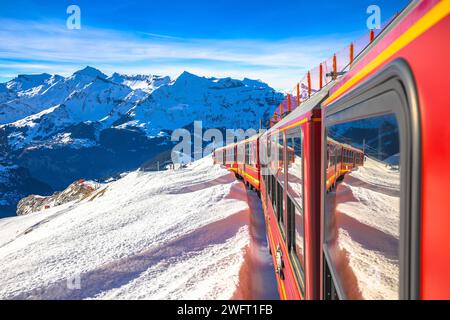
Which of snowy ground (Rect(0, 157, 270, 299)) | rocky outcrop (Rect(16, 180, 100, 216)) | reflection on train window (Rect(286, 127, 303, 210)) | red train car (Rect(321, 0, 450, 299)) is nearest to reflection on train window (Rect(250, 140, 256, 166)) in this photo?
snowy ground (Rect(0, 157, 270, 299))

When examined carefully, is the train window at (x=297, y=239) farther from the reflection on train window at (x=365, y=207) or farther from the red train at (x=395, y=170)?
the reflection on train window at (x=365, y=207)

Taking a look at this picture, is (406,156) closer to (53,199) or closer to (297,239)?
(297,239)

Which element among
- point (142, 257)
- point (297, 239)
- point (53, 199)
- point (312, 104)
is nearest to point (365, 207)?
point (312, 104)

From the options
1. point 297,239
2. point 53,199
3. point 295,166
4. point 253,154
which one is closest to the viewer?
point 295,166

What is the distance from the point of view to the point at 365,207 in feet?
4.98

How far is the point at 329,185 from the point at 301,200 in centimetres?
72

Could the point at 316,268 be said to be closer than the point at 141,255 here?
Yes

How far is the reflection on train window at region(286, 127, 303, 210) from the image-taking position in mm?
3004

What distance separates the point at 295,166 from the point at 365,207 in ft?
5.96

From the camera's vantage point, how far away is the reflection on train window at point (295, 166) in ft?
9.86

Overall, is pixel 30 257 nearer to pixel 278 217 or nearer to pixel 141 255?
pixel 141 255

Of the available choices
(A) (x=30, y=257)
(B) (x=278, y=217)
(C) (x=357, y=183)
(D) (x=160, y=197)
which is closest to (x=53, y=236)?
(A) (x=30, y=257)

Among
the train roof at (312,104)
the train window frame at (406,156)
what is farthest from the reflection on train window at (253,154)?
the train window frame at (406,156)

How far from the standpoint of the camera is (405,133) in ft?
3.47
